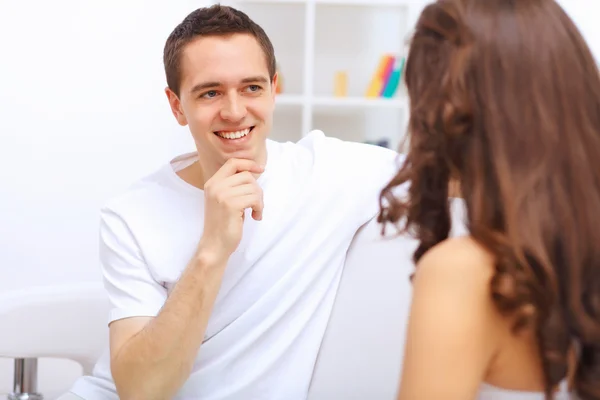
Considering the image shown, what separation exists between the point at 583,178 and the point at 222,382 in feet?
3.29

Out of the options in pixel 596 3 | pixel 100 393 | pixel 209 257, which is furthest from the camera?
pixel 596 3

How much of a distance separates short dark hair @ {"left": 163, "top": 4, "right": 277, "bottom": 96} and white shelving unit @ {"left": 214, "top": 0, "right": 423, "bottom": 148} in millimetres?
2011

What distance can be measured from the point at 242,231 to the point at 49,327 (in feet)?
2.61

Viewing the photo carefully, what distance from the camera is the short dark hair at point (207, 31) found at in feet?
5.69

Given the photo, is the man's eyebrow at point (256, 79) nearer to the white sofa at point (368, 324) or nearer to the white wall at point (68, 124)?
the white sofa at point (368, 324)

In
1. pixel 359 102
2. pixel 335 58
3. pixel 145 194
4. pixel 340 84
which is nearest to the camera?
pixel 145 194

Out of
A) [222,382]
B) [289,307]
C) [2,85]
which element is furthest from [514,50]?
[2,85]

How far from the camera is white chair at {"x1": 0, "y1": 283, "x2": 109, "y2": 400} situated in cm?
212

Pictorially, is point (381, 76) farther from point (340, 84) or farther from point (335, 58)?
point (335, 58)

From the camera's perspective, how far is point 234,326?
67.4 inches

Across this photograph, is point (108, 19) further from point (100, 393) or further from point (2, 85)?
point (100, 393)

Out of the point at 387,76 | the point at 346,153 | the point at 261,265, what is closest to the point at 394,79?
the point at 387,76

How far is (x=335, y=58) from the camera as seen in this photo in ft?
13.5

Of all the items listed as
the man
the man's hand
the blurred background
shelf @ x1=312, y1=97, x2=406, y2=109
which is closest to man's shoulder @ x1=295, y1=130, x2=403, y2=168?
the man
